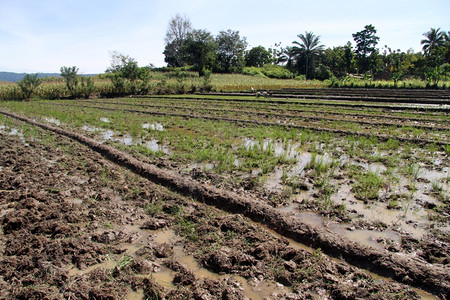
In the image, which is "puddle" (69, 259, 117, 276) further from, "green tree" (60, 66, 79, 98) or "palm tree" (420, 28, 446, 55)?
"palm tree" (420, 28, 446, 55)

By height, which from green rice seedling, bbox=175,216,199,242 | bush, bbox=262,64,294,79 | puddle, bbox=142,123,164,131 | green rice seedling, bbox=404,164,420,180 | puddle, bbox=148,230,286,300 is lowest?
puddle, bbox=148,230,286,300

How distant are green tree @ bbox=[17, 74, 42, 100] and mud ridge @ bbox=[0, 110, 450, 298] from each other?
2449cm

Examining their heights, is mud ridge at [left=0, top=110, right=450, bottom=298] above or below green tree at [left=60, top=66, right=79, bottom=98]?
below

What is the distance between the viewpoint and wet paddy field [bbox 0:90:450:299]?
105 inches

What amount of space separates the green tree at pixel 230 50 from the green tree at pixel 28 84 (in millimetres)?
35197

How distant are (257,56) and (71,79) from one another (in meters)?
45.7

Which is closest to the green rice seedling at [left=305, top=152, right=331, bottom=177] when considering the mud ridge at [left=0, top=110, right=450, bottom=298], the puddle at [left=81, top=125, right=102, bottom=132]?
the mud ridge at [left=0, top=110, right=450, bottom=298]

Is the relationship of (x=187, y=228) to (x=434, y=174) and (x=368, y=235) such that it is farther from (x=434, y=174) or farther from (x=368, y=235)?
(x=434, y=174)

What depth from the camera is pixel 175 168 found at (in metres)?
5.98

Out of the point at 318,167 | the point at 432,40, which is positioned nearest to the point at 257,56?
the point at 432,40

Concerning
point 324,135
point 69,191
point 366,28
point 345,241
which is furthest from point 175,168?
point 366,28

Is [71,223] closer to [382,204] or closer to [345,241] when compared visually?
[345,241]

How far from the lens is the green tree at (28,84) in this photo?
2433 cm

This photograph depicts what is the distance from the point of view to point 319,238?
3.30 m
